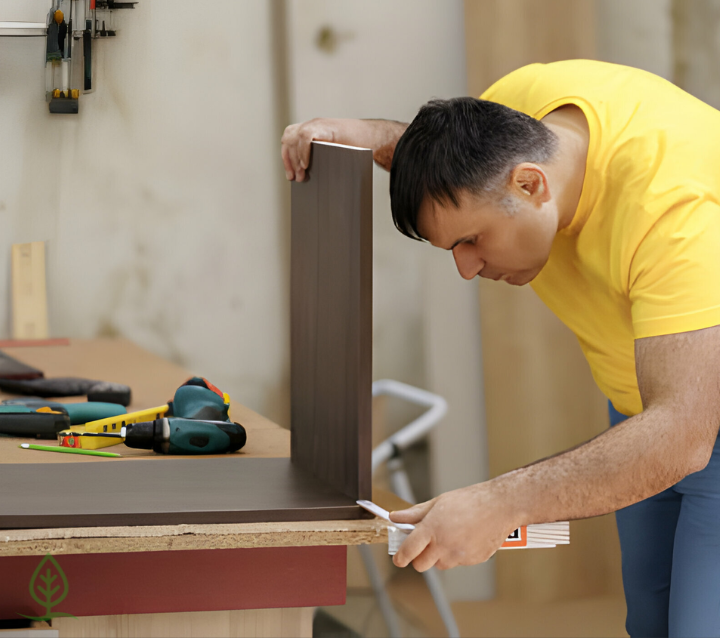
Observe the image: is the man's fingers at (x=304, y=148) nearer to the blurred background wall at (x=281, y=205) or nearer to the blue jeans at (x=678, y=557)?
the blue jeans at (x=678, y=557)

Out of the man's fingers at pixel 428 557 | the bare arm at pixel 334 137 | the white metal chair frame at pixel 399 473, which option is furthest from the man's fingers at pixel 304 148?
the white metal chair frame at pixel 399 473

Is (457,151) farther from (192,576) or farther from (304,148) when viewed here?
(192,576)

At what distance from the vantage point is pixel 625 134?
91cm

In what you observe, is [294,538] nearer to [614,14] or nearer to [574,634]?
[574,634]

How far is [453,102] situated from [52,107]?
1.41 meters

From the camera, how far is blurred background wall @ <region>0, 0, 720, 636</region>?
2061 millimetres

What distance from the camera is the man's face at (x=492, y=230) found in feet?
2.82

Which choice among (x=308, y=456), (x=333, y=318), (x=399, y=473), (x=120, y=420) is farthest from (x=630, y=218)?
(x=399, y=473)

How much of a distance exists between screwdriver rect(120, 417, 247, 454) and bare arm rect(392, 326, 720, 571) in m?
0.33

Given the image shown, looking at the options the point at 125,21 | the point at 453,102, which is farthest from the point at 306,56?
the point at 453,102

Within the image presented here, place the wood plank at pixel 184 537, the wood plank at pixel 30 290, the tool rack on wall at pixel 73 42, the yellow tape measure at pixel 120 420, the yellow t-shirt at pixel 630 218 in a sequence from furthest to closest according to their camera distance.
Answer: the wood plank at pixel 30 290, the tool rack on wall at pixel 73 42, the yellow tape measure at pixel 120 420, the yellow t-shirt at pixel 630 218, the wood plank at pixel 184 537

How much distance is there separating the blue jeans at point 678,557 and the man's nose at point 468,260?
1.26 feet

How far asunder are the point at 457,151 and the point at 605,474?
349 mm

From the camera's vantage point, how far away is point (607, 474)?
0.73 meters
